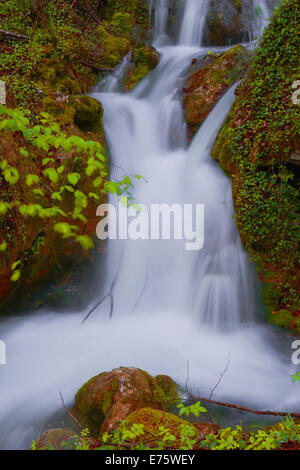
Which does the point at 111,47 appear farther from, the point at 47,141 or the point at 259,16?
the point at 47,141

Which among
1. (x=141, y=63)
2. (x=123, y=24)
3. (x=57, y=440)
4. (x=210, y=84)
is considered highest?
(x=123, y=24)

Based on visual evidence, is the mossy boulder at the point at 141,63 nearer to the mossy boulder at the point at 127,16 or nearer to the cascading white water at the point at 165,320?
the mossy boulder at the point at 127,16

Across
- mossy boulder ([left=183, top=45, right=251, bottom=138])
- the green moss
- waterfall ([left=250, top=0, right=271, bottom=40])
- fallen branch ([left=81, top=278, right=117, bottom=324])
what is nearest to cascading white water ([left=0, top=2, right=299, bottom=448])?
fallen branch ([left=81, top=278, right=117, bottom=324])

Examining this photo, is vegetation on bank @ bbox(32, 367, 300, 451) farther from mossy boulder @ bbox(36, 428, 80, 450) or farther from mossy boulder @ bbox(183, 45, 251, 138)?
mossy boulder @ bbox(183, 45, 251, 138)

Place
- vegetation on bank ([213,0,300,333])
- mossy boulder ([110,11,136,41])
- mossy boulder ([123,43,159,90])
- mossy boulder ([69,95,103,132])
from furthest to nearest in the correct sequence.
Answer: mossy boulder ([110,11,136,41])
mossy boulder ([123,43,159,90])
mossy boulder ([69,95,103,132])
vegetation on bank ([213,0,300,333])

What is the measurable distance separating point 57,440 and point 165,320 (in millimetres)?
2895

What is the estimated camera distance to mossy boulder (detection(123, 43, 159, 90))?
356 inches

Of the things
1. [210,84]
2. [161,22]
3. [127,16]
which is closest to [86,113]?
[210,84]

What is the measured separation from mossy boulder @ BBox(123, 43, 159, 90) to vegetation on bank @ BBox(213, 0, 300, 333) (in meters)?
4.54

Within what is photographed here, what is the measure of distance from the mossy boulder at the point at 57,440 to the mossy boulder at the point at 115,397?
0.48m

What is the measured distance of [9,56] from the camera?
607cm

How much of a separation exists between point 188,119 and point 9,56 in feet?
13.3

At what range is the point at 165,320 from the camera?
4.93 meters
